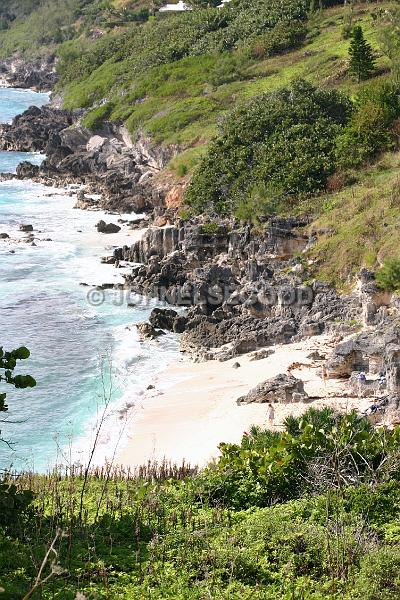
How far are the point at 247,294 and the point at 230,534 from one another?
64.1ft

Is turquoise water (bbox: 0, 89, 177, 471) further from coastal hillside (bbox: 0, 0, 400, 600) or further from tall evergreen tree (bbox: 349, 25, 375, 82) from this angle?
tall evergreen tree (bbox: 349, 25, 375, 82)

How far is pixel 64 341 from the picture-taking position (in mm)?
32844

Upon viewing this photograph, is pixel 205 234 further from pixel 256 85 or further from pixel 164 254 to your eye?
pixel 256 85

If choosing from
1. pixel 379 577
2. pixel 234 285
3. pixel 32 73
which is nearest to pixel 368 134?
pixel 234 285

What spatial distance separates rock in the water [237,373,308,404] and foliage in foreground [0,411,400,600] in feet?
20.2

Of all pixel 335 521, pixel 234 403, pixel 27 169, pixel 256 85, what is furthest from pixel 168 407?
pixel 27 169

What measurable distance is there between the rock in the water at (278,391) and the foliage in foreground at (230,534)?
6145mm

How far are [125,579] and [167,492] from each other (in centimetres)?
363

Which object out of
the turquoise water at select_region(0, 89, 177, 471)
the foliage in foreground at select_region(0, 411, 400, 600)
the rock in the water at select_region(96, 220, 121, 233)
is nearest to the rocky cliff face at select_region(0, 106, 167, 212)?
the turquoise water at select_region(0, 89, 177, 471)

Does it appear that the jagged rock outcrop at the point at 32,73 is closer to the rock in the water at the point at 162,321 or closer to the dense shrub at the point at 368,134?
the dense shrub at the point at 368,134

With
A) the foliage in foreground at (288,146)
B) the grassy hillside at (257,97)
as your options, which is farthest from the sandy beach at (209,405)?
the foliage in foreground at (288,146)

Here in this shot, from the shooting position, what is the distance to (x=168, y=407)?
2622 centimetres

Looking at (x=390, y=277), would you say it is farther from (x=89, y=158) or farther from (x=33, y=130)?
(x=33, y=130)

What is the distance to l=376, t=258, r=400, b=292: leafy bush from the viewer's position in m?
29.2
